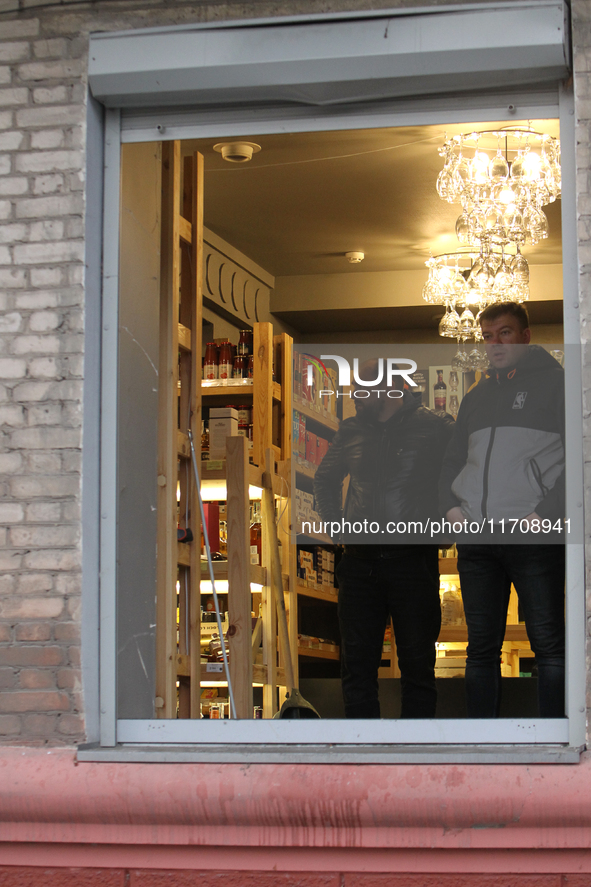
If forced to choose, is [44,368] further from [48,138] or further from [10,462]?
[48,138]

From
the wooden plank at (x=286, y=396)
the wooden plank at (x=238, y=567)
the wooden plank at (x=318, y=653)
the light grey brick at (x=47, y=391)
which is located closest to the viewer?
the light grey brick at (x=47, y=391)

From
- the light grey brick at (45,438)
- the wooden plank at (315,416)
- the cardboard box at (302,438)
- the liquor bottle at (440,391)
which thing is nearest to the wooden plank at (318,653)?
the cardboard box at (302,438)

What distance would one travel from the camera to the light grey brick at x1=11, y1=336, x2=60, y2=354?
339 cm

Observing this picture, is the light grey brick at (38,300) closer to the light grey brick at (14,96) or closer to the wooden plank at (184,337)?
the light grey brick at (14,96)

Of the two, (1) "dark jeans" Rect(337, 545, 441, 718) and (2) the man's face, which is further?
(1) "dark jeans" Rect(337, 545, 441, 718)


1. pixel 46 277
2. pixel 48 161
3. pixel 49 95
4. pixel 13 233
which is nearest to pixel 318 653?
pixel 46 277

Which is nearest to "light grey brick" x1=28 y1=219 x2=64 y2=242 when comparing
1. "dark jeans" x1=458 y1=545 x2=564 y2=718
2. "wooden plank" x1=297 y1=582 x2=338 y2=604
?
"dark jeans" x1=458 y1=545 x2=564 y2=718

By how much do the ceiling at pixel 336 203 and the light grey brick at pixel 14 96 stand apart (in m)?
0.70

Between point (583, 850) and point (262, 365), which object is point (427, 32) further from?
point (262, 365)

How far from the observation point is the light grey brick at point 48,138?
3445 mm

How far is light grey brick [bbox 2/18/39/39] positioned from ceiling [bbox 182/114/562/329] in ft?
2.34

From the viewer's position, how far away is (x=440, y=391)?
13.0ft

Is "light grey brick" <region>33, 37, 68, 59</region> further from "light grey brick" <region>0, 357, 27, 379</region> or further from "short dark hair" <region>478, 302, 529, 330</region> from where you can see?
"short dark hair" <region>478, 302, 529, 330</region>

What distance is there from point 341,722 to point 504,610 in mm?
856
